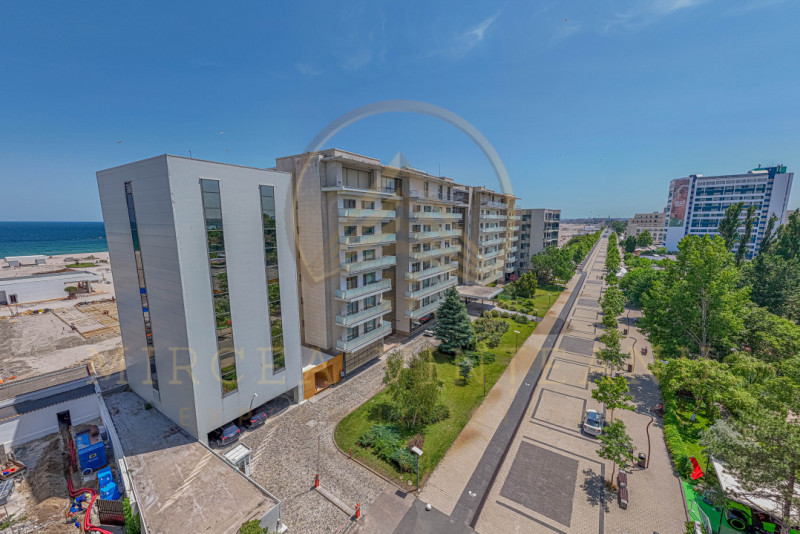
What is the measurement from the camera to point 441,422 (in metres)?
23.0

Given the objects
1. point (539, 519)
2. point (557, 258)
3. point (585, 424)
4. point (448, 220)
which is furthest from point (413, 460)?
point (557, 258)

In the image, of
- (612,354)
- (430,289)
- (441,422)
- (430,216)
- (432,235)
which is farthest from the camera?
(430,289)

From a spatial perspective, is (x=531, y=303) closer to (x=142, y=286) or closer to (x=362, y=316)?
(x=362, y=316)

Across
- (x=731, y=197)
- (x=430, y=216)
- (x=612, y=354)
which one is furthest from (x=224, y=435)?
(x=731, y=197)

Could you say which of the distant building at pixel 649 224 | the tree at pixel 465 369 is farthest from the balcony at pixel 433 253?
the distant building at pixel 649 224

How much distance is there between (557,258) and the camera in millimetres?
67688

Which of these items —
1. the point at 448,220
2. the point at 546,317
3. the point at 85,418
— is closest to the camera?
the point at 85,418

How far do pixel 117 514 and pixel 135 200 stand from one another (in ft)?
53.5

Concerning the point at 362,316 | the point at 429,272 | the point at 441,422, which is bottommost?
the point at 441,422

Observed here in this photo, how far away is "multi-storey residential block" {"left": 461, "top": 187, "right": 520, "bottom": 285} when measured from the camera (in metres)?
52.0

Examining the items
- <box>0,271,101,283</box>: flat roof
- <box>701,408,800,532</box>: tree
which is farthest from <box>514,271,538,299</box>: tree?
<box>0,271,101,283</box>: flat roof

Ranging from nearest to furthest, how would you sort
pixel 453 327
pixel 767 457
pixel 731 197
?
pixel 767 457 < pixel 453 327 < pixel 731 197

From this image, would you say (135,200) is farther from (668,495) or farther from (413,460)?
(668,495)

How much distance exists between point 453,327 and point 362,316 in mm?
10715
